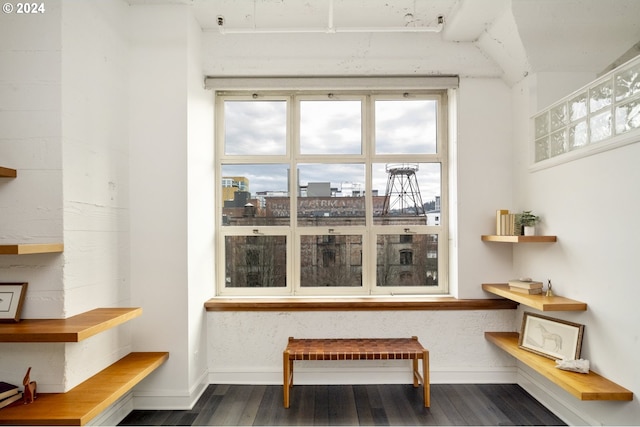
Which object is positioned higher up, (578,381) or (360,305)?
(360,305)

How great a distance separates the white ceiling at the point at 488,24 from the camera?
2359 millimetres

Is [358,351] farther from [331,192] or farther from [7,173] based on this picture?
[7,173]

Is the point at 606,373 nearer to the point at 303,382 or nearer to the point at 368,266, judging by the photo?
the point at 368,266

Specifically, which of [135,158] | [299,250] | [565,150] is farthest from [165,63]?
[565,150]

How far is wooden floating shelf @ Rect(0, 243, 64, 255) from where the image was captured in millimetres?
1630

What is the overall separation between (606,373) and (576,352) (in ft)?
0.59

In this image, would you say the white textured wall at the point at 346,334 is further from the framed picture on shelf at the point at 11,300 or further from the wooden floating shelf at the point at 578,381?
the framed picture on shelf at the point at 11,300

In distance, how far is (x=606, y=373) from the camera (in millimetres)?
2010

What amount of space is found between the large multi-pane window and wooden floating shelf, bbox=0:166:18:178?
150 cm

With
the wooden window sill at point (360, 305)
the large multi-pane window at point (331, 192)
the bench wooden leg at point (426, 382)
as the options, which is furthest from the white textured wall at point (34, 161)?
the bench wooden leg at point (426, 382)

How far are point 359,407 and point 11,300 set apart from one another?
7.81 feet

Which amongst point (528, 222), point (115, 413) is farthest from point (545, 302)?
point (115, 413)

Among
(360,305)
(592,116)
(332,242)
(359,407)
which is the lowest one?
(359,407)

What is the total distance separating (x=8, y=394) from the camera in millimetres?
1770
